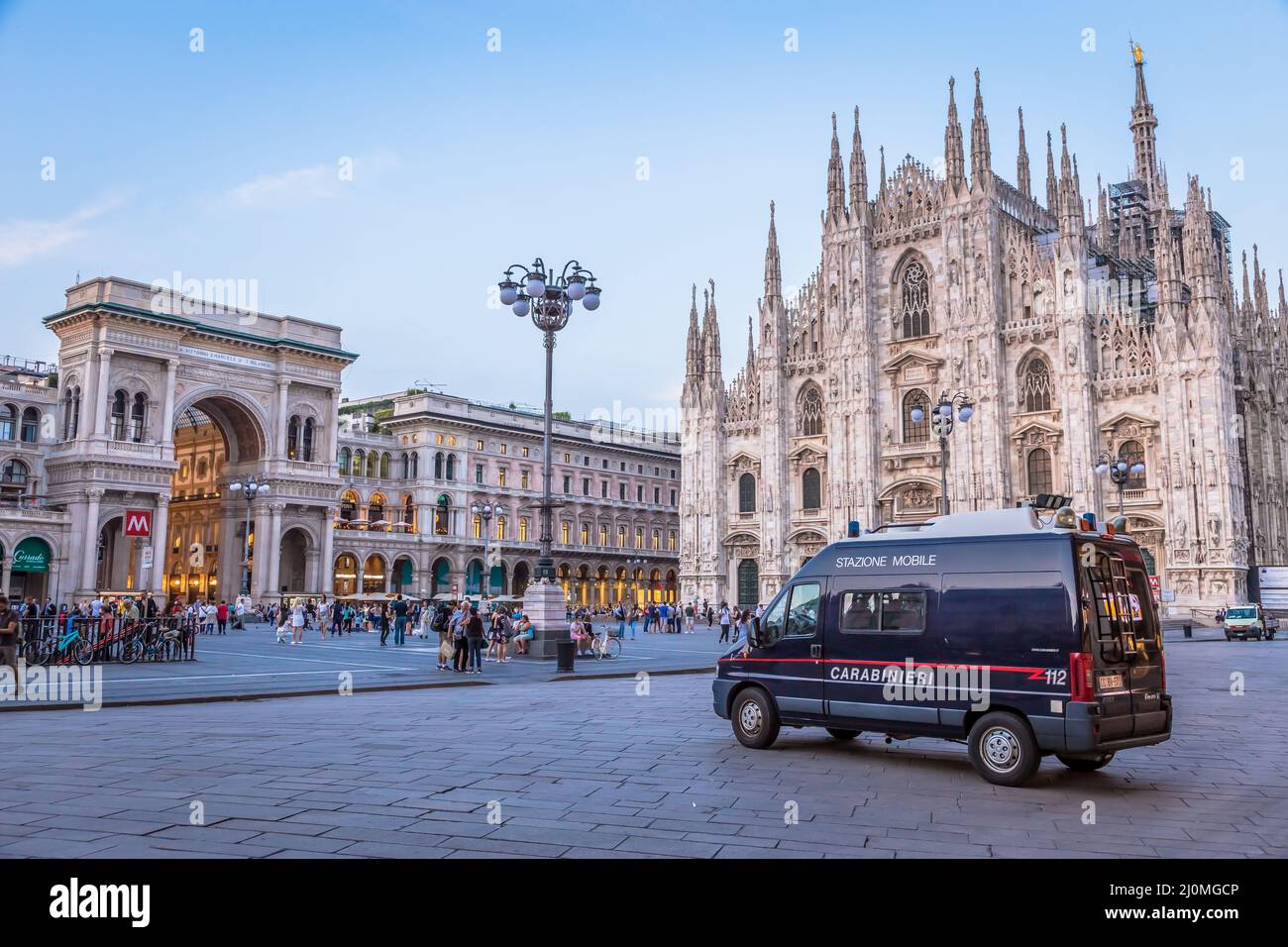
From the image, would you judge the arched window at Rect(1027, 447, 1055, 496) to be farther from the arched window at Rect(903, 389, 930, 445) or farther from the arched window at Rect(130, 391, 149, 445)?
the arched window at Rect(130, 391, 149, 445)

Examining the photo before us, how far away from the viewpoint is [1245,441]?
48969 millimetres

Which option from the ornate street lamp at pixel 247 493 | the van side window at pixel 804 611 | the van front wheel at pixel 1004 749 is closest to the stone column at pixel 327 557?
the ornate street lamp at pixel 247 493

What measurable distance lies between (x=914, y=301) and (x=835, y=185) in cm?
772

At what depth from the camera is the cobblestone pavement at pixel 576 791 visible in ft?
19.3

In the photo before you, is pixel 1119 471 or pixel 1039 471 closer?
pixel 1119 471

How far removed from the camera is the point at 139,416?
176 ft

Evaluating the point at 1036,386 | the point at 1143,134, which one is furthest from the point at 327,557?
the point at 1143,134

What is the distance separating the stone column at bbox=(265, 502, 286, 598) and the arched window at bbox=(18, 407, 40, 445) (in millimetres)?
14278

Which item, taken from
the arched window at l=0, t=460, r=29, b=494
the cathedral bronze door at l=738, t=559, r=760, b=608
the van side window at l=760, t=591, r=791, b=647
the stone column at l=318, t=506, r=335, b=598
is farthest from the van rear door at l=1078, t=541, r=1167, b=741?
the arched window at l=0, t=460, r=29, b=494

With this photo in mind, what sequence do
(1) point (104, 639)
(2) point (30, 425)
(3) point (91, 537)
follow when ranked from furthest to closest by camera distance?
(2) point (30, 425), (3) point (91, 537), (1) point (104, 639)

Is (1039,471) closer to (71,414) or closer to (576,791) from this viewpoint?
(576,791)

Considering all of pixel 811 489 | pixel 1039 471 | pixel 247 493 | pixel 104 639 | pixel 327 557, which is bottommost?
pixel 104 639
